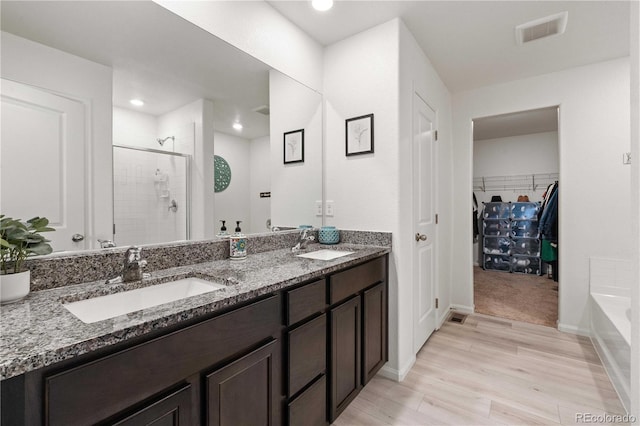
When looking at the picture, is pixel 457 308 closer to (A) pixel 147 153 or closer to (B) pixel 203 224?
(B) pixel 203 224

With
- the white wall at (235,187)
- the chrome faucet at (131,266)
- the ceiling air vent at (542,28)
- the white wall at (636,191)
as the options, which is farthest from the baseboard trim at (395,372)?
the ceiling air vent at (542,28)

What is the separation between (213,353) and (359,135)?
1721mm

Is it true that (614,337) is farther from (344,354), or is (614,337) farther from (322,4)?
(322,4)

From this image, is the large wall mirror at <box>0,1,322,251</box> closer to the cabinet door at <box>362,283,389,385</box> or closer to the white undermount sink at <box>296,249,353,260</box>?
the white undermount sink at <box>296,249,353,260</box>

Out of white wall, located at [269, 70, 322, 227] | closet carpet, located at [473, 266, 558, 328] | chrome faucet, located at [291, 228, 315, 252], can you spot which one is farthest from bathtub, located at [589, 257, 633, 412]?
white wall, located at [269, 70, 322, 227]

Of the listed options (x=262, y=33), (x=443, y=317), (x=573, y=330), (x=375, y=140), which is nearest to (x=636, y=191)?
(x=375, y=140)

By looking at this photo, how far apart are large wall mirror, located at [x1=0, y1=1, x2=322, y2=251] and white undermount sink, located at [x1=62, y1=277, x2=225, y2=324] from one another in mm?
263

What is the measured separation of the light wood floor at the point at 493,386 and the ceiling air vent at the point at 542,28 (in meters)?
2.45

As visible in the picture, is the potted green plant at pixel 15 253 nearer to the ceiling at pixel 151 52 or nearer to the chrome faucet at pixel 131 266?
the chrome faucet at pixel 131 266

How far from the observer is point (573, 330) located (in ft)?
9.05

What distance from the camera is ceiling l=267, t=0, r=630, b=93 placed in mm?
1933

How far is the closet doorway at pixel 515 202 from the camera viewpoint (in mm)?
4422

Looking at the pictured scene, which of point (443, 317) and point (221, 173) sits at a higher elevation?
point (221, 173)

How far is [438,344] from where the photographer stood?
256 cm
